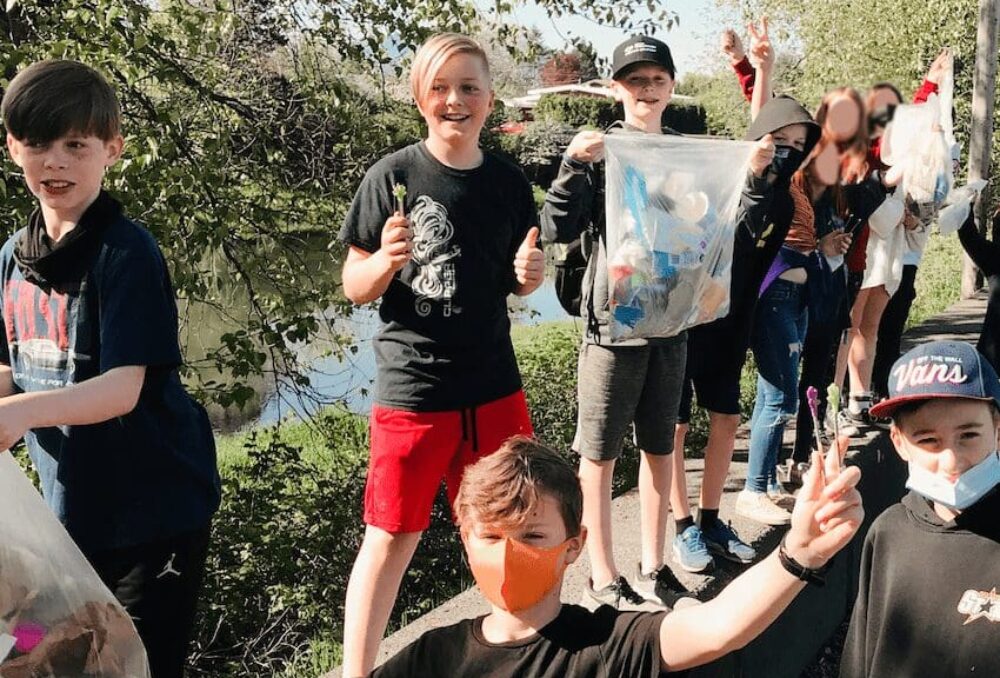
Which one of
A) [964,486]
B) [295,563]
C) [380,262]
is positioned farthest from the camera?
[295,563]

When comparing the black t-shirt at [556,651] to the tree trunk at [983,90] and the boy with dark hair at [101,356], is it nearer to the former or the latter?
the boy with dark hair at [101,356]

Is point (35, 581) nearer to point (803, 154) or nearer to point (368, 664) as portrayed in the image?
point (368, 664)

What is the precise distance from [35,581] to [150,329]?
51 cm

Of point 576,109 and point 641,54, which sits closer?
point 641,54

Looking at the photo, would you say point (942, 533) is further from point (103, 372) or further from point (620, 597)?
point (103, 372)

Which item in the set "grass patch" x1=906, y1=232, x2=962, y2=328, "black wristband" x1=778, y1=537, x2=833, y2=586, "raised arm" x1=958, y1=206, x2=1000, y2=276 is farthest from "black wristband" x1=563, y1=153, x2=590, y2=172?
"grass patch" x1=906, y1=232, x2=962, y2=328

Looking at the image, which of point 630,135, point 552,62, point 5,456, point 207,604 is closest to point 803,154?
point 630,135

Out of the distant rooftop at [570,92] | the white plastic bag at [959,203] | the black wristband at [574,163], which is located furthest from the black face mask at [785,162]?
the distant rooftop at [570,92]

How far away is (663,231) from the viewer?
3.29 m

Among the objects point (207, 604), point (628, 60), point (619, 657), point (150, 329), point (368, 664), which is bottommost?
point (207, 604)

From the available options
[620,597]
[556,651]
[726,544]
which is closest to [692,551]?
[726,544]

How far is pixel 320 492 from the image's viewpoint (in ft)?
20.1

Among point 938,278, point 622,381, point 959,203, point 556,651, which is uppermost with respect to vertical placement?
point 959,203

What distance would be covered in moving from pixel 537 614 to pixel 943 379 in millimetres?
1085
